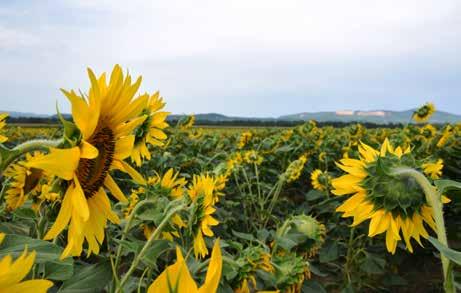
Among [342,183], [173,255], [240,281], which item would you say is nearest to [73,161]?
[240,281]

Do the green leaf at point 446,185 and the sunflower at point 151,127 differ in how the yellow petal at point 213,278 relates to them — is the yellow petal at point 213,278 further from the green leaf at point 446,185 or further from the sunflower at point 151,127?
the sunflower at point 151,127

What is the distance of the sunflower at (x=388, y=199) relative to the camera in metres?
1.14

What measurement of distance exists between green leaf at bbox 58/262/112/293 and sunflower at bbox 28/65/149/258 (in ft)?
0.22

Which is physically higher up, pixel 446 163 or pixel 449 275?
pixel 449 275

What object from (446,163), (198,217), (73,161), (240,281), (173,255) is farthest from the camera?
(446,163)

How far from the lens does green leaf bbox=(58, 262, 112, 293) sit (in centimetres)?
86

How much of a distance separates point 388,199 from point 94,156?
2.42ft

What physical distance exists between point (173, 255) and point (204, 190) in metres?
0.52

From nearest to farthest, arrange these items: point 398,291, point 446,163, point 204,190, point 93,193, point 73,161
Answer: point 73,161 < point 93,193 < point 204,190 < point 398,291 < point 446,163

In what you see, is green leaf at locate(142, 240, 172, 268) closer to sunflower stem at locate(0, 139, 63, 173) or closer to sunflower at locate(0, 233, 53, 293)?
sunflower stem at locate(0, 139, 63, 173)

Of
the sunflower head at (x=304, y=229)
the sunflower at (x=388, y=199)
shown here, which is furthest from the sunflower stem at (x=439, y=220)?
the sunflower head at (x=304, y=229)

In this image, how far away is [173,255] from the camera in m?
1.92

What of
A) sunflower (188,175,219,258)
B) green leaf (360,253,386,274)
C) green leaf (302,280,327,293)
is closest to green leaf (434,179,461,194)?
sunflower (188,175,219,258)

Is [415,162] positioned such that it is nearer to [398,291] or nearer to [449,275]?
[449,275]
